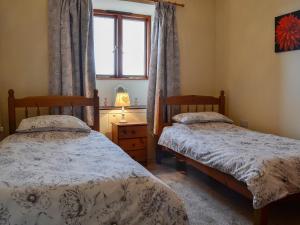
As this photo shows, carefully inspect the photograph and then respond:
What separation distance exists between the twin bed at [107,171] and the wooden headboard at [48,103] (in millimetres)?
10

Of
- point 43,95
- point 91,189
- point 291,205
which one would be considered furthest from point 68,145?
point 291,205

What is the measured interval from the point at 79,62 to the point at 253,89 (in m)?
2.23

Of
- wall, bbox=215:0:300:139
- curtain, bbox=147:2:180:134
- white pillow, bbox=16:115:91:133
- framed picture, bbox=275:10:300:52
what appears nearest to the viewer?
white pillow, bbox=16:115:91:133

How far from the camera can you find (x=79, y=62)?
344cm

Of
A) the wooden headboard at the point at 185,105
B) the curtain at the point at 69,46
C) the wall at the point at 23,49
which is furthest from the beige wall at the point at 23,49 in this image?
the wooden headboard at the point at 185,105

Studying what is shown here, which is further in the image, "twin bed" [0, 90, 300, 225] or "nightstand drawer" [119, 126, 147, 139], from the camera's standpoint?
"nightstand drawer" [119, 126, 147, 139]

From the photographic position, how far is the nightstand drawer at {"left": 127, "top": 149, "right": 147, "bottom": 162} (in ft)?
12.0

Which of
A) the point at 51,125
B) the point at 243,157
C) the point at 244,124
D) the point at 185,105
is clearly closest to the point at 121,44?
the point at 185,105

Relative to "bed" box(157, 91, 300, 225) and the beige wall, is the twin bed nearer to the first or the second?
"bed" box(157, 91, 300, 225)

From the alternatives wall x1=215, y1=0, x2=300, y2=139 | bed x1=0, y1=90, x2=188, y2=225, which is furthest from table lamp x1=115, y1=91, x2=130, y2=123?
bed x1=0, y1=90, x2=188, y2=225

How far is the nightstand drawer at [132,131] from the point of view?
3582 millimetres

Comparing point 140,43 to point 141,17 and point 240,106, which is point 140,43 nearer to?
point 141,17

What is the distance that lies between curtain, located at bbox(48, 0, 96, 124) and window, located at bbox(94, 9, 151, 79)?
17.7 inches

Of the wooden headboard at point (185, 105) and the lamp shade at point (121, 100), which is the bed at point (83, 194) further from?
the wooden headboard at point (185, 105)
